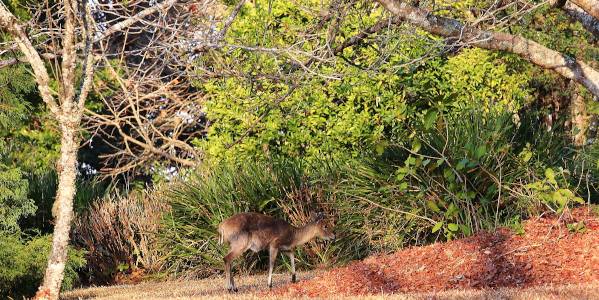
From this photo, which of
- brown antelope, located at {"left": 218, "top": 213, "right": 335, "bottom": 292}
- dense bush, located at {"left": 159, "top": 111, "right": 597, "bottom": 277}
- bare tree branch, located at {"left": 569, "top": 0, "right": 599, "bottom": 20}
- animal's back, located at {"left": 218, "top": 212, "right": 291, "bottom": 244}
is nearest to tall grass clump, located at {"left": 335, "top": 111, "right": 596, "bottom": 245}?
dense bush, located at {"left": 159, "top": 111, "right": 597, "bottom": 277}

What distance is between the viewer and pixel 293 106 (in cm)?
1501

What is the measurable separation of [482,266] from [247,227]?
105 inches

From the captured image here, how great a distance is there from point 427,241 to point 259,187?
2781mm

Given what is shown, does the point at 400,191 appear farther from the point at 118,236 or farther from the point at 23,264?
the point at 118,236

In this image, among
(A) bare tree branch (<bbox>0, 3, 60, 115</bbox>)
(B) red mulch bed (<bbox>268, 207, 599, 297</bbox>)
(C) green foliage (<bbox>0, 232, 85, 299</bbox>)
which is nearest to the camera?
(A) bare tree branch (<bbox>0, 3, 60, 115</bbox>)

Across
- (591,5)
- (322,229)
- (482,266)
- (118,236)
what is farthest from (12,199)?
(591,5)

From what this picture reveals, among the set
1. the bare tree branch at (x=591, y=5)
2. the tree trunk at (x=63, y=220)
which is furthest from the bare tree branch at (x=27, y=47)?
the bare tree branch at (x=591, y=5)

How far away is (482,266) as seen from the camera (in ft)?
33.7

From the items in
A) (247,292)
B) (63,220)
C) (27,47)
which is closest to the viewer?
(27,47)

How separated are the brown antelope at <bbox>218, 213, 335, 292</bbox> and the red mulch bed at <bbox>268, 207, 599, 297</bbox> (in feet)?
2.30

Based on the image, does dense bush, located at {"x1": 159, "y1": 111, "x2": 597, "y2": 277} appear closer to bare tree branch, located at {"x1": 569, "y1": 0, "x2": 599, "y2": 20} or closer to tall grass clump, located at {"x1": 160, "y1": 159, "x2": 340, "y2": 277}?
tall grass clump, located at {"x1": 160, "y1": 159, "x2": 340, "y2": 277}

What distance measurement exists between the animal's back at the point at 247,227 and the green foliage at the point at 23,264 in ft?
6.40

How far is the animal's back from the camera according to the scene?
11.2 metres

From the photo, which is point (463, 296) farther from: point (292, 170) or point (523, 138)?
point (292, 170)
